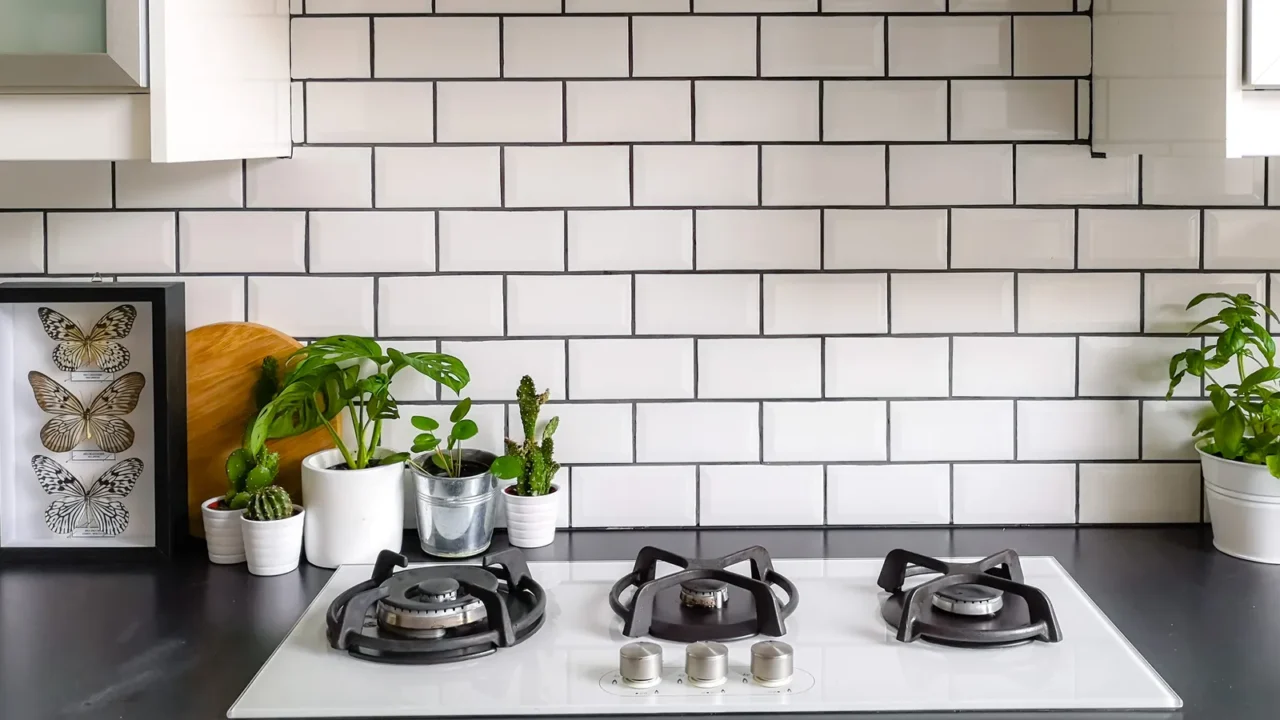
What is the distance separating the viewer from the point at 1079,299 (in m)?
1.56

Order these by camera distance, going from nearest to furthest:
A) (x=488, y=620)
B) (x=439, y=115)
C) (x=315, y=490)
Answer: (x=488, y=620), (x=315, y=490), (x=439, y=115)

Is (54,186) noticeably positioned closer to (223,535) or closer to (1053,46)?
(223,535)

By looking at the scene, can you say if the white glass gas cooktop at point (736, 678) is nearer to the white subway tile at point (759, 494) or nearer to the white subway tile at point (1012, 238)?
the white subway tile at point (759, 494)

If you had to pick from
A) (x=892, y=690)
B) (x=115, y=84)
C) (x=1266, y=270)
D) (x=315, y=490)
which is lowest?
(x=892, y=690)

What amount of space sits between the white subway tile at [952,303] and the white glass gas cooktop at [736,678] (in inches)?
17.8

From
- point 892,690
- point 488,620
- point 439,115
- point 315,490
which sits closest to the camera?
point 892,690

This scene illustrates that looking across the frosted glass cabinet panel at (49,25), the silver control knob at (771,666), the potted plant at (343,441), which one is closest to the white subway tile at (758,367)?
the potted plant at (343,441)

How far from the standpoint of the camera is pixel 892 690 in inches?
40.8

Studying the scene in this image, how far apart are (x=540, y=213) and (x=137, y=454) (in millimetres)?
618

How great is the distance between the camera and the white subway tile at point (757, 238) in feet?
5.06

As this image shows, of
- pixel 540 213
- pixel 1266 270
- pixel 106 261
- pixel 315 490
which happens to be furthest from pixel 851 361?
pixel 106 261

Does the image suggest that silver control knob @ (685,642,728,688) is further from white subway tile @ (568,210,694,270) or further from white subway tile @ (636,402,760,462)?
white subway tile @ (568,210,694,270)

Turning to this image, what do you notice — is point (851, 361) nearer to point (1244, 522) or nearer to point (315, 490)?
point (1244, 522)

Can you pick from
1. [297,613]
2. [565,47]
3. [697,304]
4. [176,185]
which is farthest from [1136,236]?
[176,185]
